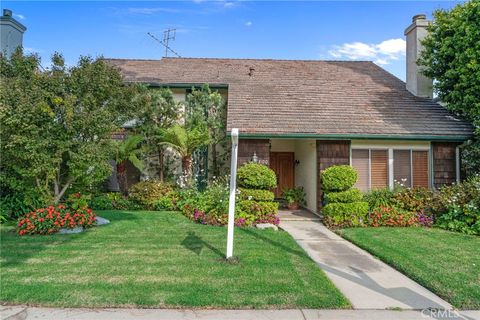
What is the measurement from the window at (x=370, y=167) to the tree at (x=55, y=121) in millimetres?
7324

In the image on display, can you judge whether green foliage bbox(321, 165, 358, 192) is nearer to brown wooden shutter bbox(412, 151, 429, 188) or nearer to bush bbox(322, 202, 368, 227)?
bush bbox(322, 202, 368, 227)

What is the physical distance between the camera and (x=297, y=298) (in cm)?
427

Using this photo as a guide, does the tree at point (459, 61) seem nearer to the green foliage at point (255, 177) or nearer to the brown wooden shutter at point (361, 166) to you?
the brown wooden shutter at point (361, 166)

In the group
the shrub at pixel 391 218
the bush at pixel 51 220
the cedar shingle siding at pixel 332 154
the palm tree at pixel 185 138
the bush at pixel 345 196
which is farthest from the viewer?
the palm tree at pixel 185 138

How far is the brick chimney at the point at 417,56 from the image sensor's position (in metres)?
13.0

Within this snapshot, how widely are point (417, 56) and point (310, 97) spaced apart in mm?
4531

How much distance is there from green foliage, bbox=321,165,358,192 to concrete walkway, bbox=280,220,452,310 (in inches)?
69.6

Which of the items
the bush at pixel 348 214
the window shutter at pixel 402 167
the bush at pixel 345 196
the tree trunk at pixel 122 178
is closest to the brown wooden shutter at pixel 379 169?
the window shutter at pixel 402 167

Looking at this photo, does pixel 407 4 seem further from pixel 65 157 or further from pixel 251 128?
pixel 65 157

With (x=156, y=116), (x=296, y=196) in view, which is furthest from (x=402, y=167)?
(x=156, y=116)

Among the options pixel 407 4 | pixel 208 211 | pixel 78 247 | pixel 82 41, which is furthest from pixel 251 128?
pixel 407 4

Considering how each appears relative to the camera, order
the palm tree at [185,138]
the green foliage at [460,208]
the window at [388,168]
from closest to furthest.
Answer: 1. the green foliage at [460,208]
2. the window at [388,168]
3. the palm tree at [185,138]

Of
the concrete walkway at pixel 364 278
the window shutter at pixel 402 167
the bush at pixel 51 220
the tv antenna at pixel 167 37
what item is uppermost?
the tv antenna at pixel 167 37

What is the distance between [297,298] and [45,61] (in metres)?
7.76
